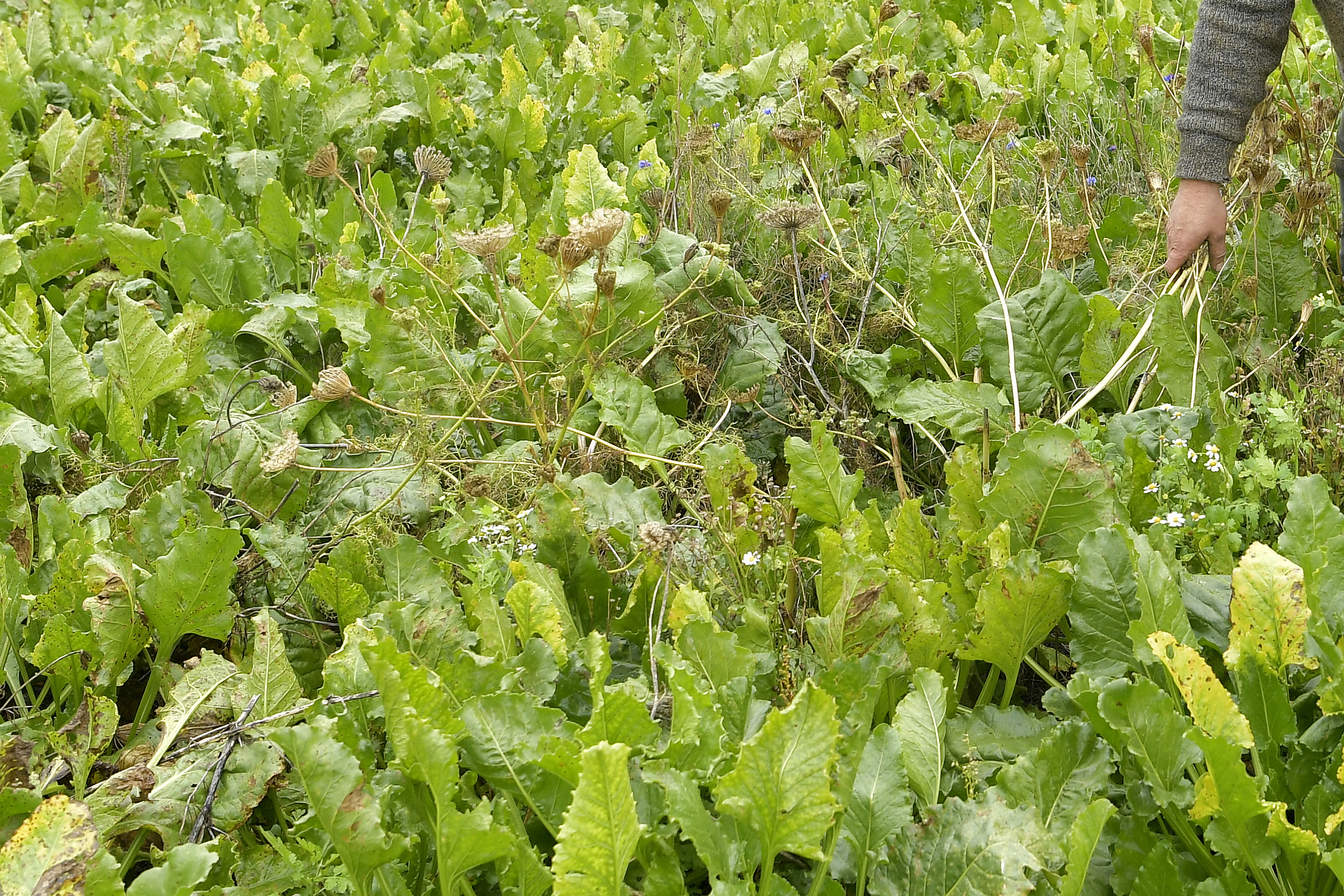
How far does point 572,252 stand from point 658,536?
571mm

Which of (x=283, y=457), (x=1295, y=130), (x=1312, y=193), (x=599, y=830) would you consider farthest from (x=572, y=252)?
(x=1295, y=130)

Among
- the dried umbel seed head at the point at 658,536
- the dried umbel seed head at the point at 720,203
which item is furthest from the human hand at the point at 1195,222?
the dried umbel seed head at the point at 658,536

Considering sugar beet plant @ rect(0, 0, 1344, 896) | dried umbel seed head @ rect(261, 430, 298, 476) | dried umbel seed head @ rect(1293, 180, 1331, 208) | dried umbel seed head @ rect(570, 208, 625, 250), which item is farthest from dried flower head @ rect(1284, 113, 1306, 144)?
dried umbel seed head @ rect(261, 430, 298, 476)

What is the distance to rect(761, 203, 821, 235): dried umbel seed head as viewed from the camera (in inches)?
107

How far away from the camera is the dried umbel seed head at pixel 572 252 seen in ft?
6.98

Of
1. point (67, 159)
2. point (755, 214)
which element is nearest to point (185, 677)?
point (755, 214)

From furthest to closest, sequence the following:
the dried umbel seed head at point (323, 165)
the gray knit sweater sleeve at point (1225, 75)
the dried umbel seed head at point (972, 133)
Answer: the dried umbel seed head at point (972, 133) < the dried umbel seed head at point (323, 165) < the gray knit sweater sleeve at point (1225, 75)

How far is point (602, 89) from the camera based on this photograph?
4504mm

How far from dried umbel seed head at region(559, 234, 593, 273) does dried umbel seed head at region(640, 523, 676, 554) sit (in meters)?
0.53

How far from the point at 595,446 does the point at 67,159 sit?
2.36 metres

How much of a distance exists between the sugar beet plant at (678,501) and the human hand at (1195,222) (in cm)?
5

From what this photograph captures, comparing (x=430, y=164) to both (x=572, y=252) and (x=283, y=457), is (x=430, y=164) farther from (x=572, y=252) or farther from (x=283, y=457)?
(x=283, y=457)

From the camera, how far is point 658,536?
1899 millimetres

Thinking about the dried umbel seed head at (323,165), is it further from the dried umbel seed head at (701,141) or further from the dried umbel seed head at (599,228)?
the dried umbel seed head at (701,141)
